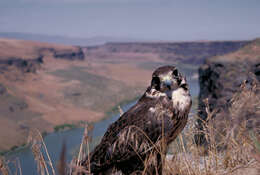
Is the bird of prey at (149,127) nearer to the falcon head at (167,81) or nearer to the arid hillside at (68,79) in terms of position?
the falcon head at (167,81)

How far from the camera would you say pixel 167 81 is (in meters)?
3.13

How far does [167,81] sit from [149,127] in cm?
57

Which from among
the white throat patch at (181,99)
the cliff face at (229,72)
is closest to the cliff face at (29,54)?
the cliff face at (229,72)

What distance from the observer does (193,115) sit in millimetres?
3893

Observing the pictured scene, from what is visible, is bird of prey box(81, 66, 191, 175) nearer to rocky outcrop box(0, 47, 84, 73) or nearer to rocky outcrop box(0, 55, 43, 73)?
rocky outcrop box(0, 47, 84, 73)

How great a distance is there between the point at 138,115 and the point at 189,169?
1.03 metres

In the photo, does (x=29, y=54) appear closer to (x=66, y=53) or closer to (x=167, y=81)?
(x=66, y=53)

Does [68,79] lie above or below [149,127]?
below

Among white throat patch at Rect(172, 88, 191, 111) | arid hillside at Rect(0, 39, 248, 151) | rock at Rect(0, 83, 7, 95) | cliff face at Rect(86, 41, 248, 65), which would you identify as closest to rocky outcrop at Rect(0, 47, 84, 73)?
arid hillside at Rect(0, 39, 248, 151)

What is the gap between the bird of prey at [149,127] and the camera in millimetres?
3143

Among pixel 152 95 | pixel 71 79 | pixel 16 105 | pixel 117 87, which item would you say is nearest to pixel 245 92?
pixel 152 95

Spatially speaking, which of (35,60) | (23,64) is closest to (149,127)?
(23,64)

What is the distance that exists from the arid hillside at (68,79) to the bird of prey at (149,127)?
4713 centimetres

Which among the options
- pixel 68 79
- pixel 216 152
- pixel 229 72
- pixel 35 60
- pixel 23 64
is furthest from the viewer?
pixel 35 60
